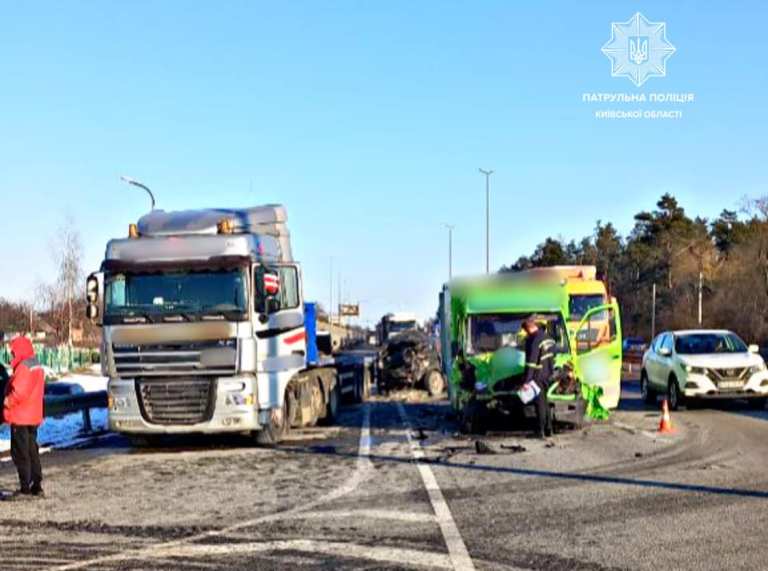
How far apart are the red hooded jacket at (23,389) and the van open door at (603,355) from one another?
886 cm

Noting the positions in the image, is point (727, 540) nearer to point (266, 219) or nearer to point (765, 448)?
point (765, 448)

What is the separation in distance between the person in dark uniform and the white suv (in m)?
5.92

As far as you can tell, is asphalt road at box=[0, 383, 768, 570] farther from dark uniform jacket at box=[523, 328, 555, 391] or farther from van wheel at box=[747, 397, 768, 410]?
van wheel at box=[747, 397, 768, 410]

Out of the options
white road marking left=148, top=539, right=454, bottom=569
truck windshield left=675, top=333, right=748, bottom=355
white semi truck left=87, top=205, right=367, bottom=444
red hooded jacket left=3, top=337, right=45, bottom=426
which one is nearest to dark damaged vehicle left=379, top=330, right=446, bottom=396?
truck windshield left=675, top=333, right=748, bottom=355

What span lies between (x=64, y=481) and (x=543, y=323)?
847 centimetres

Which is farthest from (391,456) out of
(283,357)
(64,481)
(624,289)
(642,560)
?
(624,289)

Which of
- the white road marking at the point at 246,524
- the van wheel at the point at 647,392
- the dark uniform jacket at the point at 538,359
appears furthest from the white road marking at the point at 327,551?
the van wheel at the point at 647,392

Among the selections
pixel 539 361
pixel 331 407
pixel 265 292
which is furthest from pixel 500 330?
pixel 331 407

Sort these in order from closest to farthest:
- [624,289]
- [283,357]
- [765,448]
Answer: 1. [765,448]
2. [283,357]
3. [624,289]

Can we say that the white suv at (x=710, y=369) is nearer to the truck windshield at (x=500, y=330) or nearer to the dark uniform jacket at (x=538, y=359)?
the truck windshield at (x=500, y=330)

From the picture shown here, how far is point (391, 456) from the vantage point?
14.3 m

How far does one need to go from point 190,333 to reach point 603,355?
23.5 feet

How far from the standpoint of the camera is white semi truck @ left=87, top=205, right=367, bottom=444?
1517cm

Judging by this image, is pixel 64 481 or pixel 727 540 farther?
pixel 64 481
